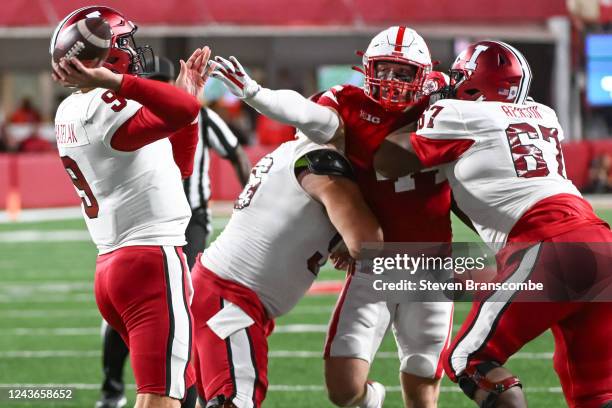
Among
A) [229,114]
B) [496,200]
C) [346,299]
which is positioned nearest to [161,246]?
[346,299]

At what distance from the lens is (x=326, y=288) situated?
34.8 feet

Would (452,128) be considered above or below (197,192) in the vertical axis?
above

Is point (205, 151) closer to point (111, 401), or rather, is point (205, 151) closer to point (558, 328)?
point (111, 401)

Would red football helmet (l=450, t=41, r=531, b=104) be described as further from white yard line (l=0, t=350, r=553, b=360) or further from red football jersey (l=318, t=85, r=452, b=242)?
white yard line (l=0, t=350, r=553, b=360)

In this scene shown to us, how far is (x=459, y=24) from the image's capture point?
2298cm

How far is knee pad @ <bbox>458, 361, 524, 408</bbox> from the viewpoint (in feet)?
13.9

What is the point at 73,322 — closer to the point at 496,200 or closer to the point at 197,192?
the point at 197,192

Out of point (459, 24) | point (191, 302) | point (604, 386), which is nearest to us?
point (604, 386)

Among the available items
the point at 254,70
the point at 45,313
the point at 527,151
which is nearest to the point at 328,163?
the point at 527,151

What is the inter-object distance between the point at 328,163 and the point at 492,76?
Result: 70 centimetres

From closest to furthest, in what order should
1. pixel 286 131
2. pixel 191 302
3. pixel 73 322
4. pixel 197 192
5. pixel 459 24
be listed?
pixel 191 302 < pixel 197 192 < pixel 73 322 < pixel 286 131 < pixel 459 24

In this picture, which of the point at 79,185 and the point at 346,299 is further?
the point at 346,299

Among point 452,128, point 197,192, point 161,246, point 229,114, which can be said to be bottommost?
point 229,114

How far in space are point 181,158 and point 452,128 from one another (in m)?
1.09
